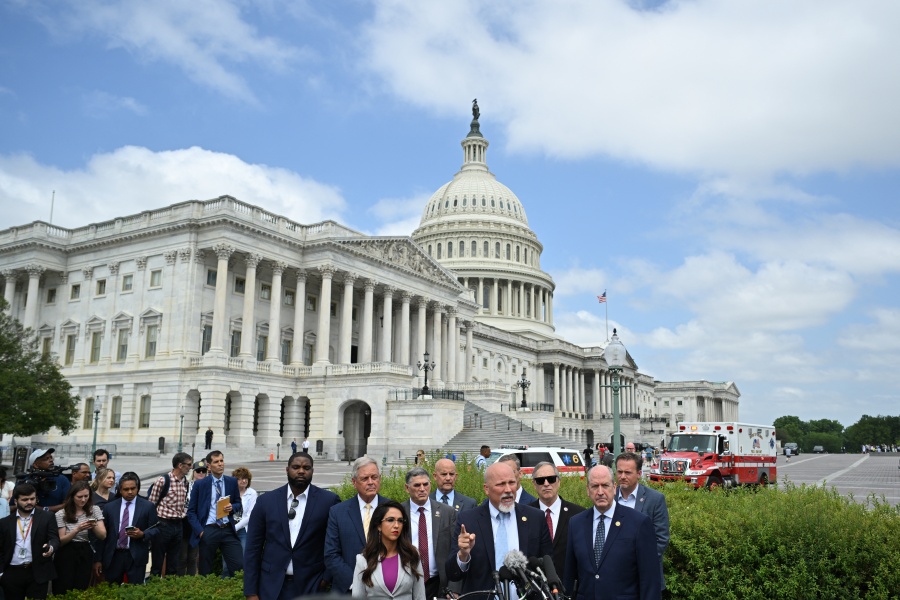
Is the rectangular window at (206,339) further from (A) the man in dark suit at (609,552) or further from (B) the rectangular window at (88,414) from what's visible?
(A) the man in dark suit at (609,552)

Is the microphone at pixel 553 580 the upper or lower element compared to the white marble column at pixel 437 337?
lower

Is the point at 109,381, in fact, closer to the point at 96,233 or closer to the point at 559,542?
the point at 96,233

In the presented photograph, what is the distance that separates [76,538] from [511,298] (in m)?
109

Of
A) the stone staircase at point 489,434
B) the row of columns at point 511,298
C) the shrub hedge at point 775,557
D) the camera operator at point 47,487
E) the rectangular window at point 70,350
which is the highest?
the row of columns at point 511,298

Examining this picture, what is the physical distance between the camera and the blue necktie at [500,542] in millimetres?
7453

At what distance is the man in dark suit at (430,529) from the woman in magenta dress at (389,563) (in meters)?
0.84

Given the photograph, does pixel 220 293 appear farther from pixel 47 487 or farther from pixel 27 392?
pixel 47 487

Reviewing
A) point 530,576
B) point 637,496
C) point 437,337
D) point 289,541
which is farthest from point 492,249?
point 530,576

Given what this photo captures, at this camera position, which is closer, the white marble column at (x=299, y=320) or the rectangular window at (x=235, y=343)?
the rectangular window at (x=235, y=343)

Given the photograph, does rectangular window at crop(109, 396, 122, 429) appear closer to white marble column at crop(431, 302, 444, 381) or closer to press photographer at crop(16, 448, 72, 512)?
white marble column at crop(431, 302, 444, 381)

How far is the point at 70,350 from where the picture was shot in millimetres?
59875

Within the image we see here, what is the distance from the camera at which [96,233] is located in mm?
60062

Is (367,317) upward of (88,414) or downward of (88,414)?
upward

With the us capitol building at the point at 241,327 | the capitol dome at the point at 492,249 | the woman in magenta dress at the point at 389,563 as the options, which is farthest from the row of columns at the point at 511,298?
the woman in magenta dress at the point at 389,563
